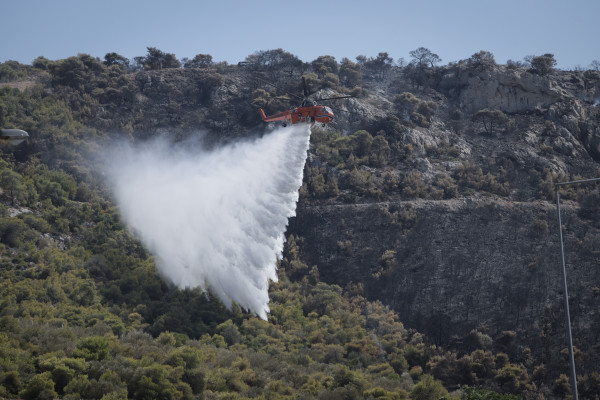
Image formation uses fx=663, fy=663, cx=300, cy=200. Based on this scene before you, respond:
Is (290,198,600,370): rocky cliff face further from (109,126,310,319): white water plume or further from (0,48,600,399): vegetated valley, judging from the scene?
(109,126,310,319): white water plume

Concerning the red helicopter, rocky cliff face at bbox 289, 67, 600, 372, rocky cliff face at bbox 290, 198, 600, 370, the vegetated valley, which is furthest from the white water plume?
the red helicopter

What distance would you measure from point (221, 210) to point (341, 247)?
15.7 metres

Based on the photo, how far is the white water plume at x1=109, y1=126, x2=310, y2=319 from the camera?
69.0m

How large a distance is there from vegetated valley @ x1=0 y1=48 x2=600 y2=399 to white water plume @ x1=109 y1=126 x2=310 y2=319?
2.38m

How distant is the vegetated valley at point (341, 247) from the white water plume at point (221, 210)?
93.7 inches

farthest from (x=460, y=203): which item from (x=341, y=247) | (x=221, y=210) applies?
(x=221, y=210)

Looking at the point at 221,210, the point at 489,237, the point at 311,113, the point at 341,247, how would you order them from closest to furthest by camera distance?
the point at 311,113 < the point at 221,210 < the point at 489,237 < the point at 341,247

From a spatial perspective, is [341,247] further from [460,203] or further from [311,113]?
[311,113]

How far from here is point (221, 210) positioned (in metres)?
75.6

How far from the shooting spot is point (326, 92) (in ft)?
358

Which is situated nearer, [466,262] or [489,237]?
[466,262]

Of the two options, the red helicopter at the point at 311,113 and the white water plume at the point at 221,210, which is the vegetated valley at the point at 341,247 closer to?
the white water plume at the point at 221,210

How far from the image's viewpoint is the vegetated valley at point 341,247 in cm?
4969

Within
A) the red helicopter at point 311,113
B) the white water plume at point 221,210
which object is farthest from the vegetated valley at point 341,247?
the red helicopter at point 311,113
